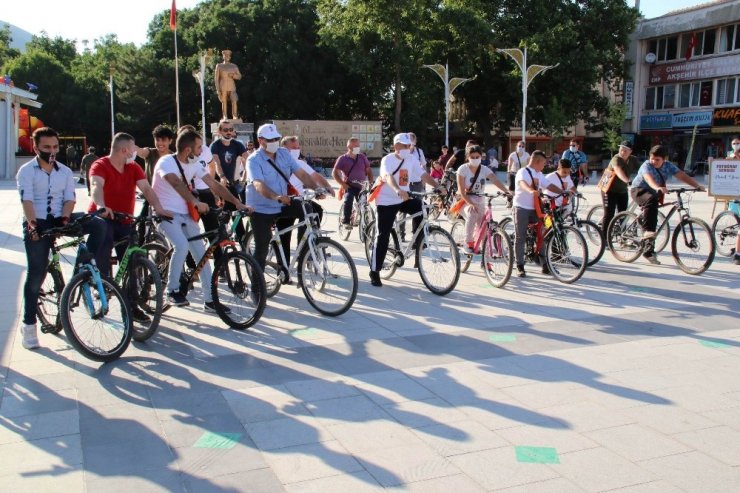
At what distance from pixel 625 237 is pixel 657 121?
3868cm

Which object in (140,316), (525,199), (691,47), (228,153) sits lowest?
(140,316)

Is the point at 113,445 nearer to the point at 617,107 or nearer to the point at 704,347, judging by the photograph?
the point at 704,347

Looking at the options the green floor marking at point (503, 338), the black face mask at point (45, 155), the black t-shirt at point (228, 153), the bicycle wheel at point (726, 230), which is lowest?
the green floor marking at point (503, 338)

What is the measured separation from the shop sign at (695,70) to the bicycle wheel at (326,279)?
4031 centimetres

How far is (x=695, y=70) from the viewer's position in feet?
138

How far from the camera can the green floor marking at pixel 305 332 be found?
19.5ft

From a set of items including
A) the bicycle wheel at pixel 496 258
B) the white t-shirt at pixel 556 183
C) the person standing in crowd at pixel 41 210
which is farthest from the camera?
the white t-shirt at pixel 556 183

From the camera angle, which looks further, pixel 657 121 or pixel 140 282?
pixel 657 121

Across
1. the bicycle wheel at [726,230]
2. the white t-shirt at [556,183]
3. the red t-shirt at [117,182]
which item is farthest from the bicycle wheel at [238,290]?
the bicycle wheel at [726,230]

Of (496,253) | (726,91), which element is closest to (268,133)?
(496,253)

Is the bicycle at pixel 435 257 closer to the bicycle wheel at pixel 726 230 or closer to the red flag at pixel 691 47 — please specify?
the bicycle wheel at pixel 726 230

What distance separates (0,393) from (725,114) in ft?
140

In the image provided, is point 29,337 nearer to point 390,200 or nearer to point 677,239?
point 390,200

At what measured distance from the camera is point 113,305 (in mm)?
5105
